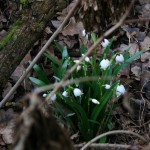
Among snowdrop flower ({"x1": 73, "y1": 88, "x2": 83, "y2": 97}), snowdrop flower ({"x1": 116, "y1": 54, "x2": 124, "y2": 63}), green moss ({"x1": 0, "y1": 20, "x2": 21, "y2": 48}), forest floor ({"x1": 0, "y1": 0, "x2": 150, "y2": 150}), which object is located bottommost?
forest floor ({"x1": 0, "y1": 0, "x2": 150, "y2": 150})

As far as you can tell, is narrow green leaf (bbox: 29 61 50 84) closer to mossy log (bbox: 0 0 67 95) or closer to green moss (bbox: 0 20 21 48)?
mossy log (bbox: 0 0 67 95)

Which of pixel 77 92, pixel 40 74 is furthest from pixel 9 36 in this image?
pixel 77 92

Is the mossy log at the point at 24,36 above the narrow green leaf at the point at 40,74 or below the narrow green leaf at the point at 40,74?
above

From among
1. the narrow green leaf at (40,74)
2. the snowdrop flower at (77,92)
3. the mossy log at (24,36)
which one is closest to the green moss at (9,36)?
the mossy log at (24,36)

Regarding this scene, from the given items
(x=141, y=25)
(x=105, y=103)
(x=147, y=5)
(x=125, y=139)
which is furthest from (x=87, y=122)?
(x=147, y=5)

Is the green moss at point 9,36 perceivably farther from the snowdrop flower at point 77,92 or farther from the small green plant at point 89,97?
the snowdrop flower at point 77,92

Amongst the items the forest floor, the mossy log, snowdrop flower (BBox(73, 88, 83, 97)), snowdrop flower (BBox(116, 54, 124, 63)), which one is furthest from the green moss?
snowdrop flower (BBox(116, 54, 124, 63))

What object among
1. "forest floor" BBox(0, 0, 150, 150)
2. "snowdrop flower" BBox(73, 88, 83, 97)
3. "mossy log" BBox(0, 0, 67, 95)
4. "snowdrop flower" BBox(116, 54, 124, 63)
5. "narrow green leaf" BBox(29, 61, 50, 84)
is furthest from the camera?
"mossy log" BBox(0, 0, 67, 95)
